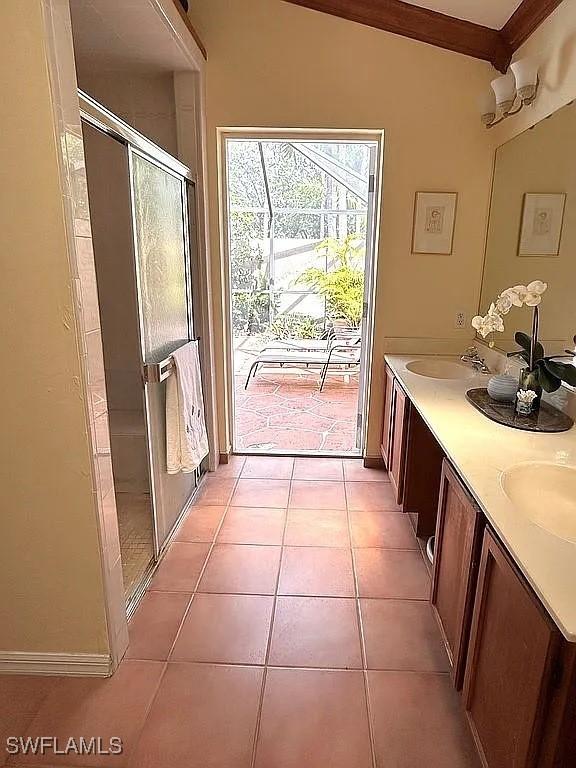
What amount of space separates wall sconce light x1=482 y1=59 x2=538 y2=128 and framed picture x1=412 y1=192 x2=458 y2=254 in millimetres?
445

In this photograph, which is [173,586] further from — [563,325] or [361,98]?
[361,98]

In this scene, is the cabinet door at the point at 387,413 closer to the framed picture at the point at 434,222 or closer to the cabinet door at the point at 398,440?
the cabinet door at the point at 398,440

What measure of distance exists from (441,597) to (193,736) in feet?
3.02

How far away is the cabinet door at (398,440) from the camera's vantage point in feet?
8.09

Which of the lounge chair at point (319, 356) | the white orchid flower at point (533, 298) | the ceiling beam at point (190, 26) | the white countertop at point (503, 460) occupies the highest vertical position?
the ceiling beam at point (190, 26)

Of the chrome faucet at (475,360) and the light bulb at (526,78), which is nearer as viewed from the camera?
the light bulb at (526,78)

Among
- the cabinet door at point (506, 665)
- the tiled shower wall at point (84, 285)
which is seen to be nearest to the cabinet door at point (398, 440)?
the cabinet door at point (506, 665)

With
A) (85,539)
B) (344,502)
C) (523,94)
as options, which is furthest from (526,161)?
(85,539)

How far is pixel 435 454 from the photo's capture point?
236 centimetres

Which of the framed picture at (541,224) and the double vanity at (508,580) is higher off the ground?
the framed picture at (541,224)

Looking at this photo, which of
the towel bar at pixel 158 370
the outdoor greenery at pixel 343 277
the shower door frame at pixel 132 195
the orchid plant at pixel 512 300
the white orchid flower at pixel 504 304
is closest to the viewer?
the shower door frame at pixel 132 195

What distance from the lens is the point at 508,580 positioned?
3.66 feet

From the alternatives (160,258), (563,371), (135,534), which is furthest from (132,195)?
(563,371)

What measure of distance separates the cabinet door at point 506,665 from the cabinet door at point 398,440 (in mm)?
1174
